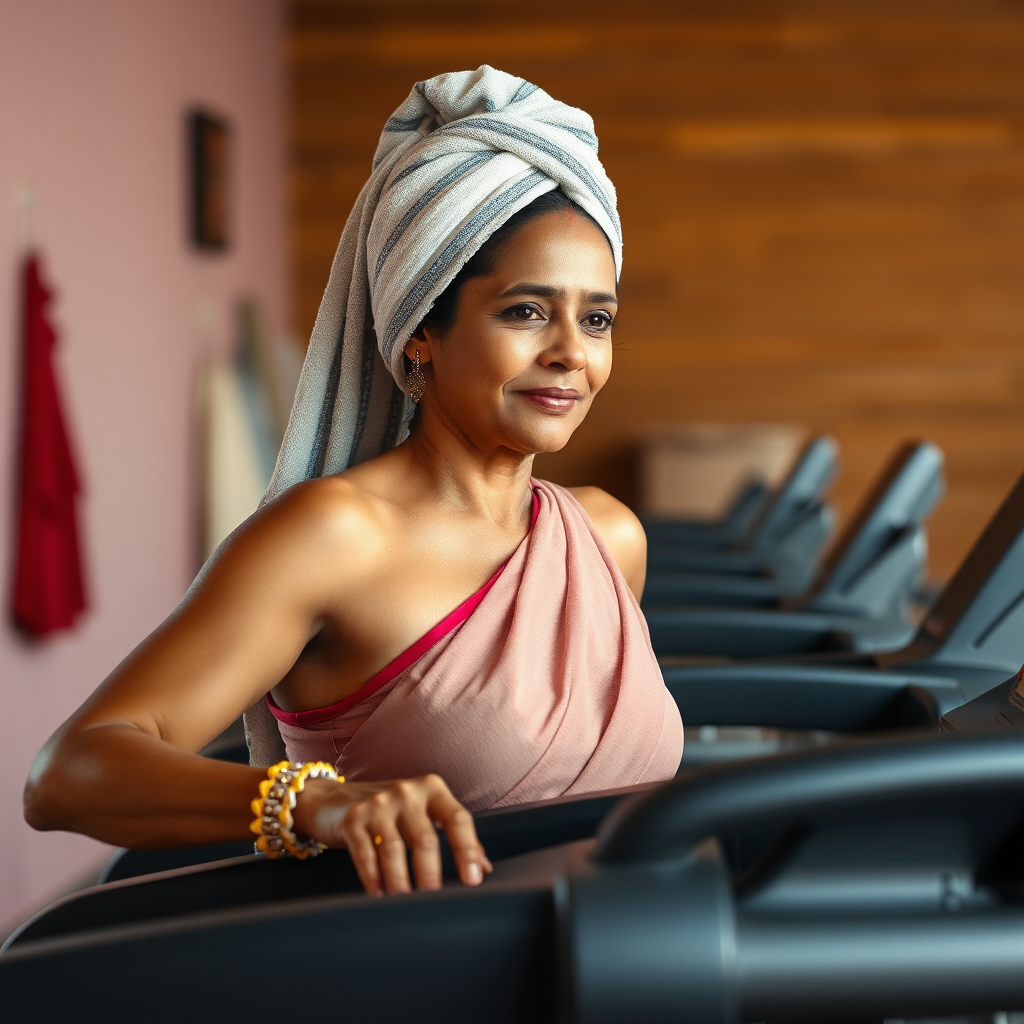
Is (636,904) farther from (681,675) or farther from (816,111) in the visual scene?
(816,111)

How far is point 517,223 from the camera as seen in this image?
132 cm

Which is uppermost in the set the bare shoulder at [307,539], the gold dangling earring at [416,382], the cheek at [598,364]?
the cheek at [598,364]

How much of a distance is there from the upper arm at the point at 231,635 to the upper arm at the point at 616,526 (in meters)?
0.50

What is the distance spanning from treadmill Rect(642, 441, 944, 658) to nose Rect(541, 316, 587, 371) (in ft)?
3.00

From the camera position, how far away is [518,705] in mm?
1210

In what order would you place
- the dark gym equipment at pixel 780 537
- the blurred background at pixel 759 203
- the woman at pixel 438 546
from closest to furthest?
the woman at pixel 438 546, the dark gym equipment at pixel 780 537, the blurred background at pixel 759 203

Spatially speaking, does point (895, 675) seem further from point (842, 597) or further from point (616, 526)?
point (842, 597)

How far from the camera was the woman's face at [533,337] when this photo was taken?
132 cm

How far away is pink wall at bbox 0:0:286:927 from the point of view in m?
2.88

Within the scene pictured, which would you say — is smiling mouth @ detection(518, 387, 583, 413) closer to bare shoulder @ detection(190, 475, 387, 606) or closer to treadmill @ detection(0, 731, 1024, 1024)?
bare shoulder @ detection(190, 475, 387, 606)

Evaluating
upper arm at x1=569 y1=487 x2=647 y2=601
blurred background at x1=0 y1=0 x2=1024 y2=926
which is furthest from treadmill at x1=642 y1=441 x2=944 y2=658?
A: blurred background at x1=0 y1=0 x2=1024 y2=926

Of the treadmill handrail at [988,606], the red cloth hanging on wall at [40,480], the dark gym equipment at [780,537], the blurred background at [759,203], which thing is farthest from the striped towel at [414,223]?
the blurred background at [759,203]

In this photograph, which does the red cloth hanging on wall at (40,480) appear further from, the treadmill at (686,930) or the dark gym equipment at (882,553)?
the treadmill at (686,930)

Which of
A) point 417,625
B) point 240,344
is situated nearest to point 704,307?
point 240,344
